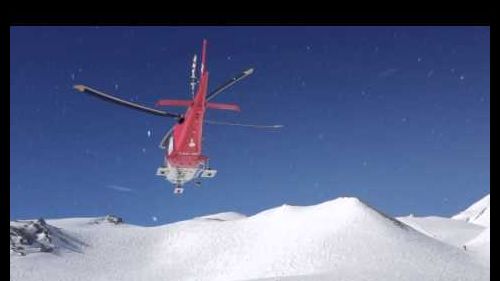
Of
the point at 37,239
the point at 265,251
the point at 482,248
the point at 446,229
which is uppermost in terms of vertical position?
the point at 446,229

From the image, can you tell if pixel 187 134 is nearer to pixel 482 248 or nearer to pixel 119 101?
pixel 119 101

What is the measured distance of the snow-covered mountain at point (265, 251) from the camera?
5862cm

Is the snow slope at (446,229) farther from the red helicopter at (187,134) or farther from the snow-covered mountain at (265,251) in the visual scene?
the red helicopter at (187,134)

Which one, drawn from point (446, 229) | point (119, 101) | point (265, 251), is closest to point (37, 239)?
point (265, 251)

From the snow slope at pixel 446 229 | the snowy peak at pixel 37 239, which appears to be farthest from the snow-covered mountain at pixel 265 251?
the snow slope at pixel 446 229

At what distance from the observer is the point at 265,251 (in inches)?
2677

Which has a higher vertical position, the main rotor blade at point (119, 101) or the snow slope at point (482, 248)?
the main rotor blade at point (119, 101)

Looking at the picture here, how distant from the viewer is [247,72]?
105ft

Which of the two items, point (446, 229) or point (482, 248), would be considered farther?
point (446, 229)

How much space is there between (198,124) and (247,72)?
153 inches

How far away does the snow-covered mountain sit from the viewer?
192ft
